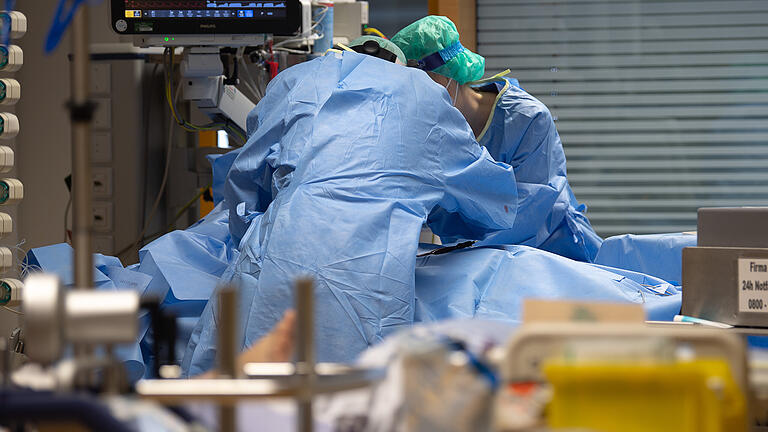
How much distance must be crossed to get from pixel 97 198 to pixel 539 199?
5.54 feet

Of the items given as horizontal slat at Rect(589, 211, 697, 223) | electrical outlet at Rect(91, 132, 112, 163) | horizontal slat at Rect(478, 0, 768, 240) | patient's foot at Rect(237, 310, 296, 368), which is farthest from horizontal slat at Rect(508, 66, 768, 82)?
patient's foot at Rect(237, 310, 296, 368)

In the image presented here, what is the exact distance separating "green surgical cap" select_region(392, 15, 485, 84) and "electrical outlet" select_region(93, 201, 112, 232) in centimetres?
128

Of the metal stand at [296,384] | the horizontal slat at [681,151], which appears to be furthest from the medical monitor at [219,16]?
the horizontal slat at [681,151]

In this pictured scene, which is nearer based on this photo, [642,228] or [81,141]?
[81,141]

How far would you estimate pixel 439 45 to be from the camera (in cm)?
296

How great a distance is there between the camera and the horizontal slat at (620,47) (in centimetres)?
454

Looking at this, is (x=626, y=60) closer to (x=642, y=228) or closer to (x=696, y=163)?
(x=696, y=163)

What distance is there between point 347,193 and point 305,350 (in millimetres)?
1240

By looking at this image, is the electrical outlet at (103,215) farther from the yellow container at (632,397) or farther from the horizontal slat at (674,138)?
the yellow container at (632,397)

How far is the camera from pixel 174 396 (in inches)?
29.6

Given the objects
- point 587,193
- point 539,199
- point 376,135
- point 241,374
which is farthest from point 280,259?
point 587,193

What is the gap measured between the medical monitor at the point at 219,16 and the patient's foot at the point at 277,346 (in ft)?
5.99

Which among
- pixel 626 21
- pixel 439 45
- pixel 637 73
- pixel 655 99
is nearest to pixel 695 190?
pixel 655 99

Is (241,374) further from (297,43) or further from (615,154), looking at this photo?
(615,154)
